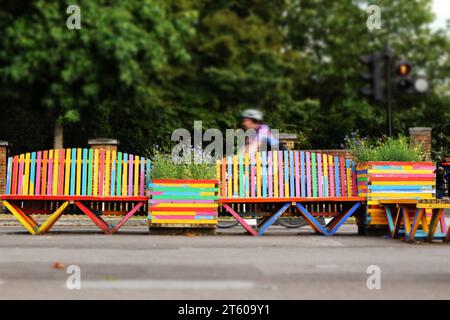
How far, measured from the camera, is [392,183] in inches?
519

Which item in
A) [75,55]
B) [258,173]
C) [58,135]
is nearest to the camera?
[258,173]

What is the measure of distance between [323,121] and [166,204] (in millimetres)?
16297

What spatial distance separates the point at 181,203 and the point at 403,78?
7.44m

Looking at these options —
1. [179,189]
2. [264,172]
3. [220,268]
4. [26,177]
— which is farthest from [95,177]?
[220,268]

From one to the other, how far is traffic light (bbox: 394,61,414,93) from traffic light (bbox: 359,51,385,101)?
810 millimetres

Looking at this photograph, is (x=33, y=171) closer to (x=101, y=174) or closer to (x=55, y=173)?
(x=55, y=173)

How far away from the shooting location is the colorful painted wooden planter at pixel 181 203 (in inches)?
505

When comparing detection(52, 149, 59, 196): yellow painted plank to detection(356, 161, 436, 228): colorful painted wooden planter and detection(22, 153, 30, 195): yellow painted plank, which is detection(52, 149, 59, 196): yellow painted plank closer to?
detection(22, 153, 30, 195): yellow painted plank

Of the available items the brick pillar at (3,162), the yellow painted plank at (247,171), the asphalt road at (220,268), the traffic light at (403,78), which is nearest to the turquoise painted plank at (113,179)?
the asphalt road at (220,268)

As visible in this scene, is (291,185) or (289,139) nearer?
(291,185)

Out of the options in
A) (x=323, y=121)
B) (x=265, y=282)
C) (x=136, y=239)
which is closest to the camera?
(x=265, y=282)

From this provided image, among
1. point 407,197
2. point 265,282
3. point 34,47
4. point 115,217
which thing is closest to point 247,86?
point 34,47
